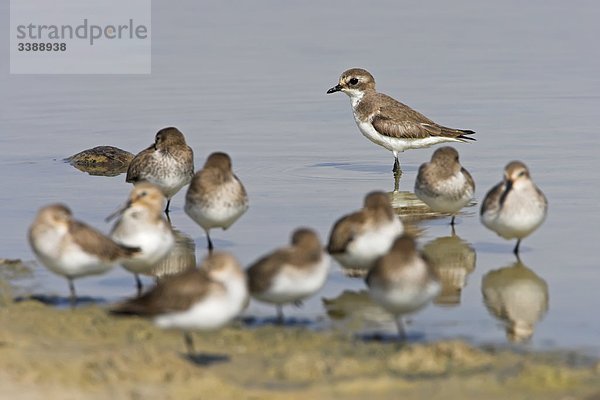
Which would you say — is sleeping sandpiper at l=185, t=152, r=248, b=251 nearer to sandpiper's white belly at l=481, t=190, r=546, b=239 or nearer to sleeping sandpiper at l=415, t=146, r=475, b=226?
sleeping sandpiper at l=415, t=146, r=475, b=226

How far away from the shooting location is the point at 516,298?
1220 cm

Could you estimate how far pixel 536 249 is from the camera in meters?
13.9

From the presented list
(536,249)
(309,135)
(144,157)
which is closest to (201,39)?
(309,135)

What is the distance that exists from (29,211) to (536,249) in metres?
6.42

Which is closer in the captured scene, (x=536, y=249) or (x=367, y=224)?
(x=367, y=224)

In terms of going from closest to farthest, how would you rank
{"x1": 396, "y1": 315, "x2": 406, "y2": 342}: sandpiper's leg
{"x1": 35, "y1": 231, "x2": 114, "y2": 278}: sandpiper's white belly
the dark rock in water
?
{"x1": 396, "y1": 315, "x2": 406, "y2": 342}: sandpiper's leg < {"x1": 35, "y1": 231, "x2": 114, "y2": 278}: sandpiper's white belly < the dark rock in water

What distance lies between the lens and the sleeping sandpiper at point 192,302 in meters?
9.46

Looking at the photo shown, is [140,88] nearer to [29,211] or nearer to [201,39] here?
[201,39]

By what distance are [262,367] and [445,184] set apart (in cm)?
562

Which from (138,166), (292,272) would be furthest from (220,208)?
(292,272)

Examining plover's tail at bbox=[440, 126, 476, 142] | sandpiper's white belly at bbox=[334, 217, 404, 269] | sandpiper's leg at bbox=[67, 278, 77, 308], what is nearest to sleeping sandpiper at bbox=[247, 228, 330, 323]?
sandpiper's white belly at bbox=[334, 217, 404, 269]

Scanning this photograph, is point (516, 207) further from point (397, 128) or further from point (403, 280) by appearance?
point (397, 128)

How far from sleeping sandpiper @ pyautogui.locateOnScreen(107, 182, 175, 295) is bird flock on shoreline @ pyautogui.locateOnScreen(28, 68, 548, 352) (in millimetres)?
12

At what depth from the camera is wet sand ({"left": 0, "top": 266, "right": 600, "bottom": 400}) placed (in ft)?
29.9
